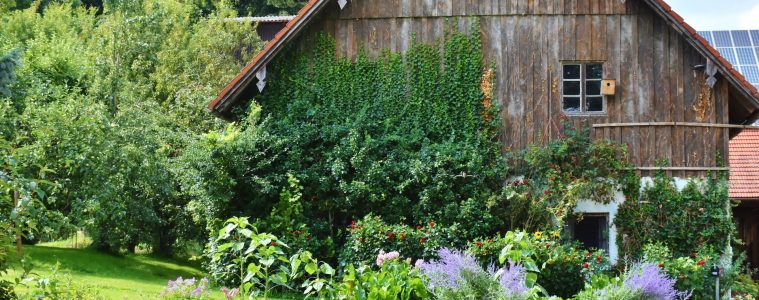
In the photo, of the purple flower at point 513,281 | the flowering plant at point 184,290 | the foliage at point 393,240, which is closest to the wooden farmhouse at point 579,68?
the foliage at point 393,240

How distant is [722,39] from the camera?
33.8 meters

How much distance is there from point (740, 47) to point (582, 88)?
16712mm

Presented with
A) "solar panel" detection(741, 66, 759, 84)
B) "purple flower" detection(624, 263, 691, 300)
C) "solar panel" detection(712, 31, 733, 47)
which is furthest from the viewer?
"solar panel" detection(712, 31, 733, 47)

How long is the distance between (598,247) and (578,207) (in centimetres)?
97

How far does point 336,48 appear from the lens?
19359mm

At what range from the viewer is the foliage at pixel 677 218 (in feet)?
59.8

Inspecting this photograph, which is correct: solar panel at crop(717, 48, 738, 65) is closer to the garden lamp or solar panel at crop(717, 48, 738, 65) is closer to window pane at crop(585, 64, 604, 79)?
window pane at crop(585, 64, 604, 79)

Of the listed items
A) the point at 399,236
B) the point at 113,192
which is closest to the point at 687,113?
the point at 399,236

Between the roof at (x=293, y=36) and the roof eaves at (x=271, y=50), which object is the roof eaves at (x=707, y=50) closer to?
the roof at (x=293, y=36)

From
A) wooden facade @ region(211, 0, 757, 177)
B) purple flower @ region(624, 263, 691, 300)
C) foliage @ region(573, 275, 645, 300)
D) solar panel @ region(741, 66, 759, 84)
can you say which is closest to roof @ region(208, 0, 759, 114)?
wooden facade @ region(211, 0, 757, 177)

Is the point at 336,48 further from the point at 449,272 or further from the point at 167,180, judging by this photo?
the point at 449,272

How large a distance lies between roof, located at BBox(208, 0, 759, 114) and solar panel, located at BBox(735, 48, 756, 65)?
49.3 feet

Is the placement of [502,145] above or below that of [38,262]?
above

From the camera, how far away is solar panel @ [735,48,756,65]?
32.3m
